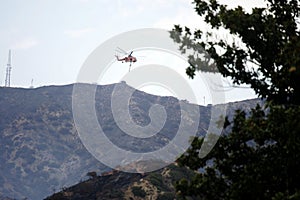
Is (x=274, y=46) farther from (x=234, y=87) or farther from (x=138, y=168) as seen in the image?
(x=138, y=168)

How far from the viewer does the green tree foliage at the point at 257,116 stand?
16.5 m

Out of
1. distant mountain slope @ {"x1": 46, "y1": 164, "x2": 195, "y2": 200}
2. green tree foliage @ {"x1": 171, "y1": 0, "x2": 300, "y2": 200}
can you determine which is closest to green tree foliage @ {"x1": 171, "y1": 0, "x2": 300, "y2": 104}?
green tree foliage @ {"x1": 171, "y1": 0, "x2": 300, "y2": 200}

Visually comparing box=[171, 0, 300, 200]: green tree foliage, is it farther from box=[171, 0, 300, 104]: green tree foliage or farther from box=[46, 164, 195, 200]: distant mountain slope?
box=[46, 164, 195, 200]: distant mountain slope

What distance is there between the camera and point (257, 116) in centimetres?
1855

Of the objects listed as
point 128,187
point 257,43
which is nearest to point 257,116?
point 257,43

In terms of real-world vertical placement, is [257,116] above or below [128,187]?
above

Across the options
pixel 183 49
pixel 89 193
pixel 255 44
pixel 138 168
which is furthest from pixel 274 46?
pixel 138 168

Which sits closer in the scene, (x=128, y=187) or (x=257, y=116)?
(x=257, y=116)

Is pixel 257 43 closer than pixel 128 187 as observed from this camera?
Yes

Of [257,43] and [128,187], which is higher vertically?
[257,43]

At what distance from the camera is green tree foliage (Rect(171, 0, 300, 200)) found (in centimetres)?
1648

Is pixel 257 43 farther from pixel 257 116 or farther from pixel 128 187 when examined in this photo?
pixel 128 187

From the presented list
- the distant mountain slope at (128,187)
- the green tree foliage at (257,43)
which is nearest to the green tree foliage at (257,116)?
the green tree foliage at (257,43)

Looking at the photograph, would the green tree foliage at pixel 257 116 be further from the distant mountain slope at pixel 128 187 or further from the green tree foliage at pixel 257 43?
the distant mountain slope at pixel 128 187
